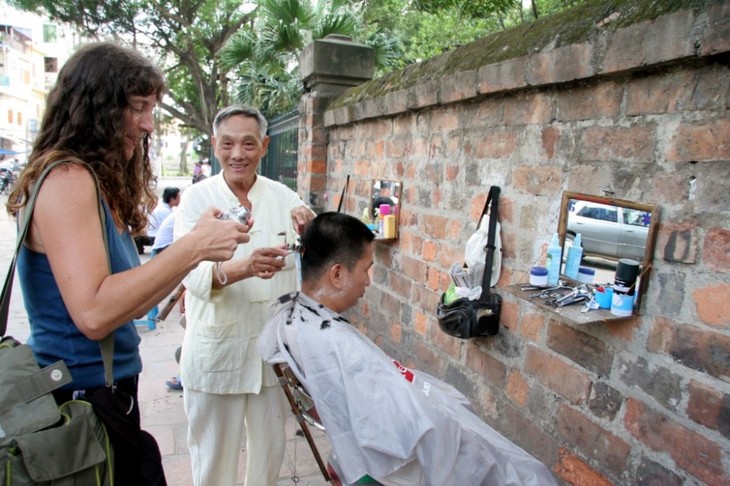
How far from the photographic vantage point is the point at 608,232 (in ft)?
5.65

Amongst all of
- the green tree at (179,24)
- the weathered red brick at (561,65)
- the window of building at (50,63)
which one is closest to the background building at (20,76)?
the window of building at (50,63)

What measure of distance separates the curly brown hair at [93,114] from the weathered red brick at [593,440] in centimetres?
174

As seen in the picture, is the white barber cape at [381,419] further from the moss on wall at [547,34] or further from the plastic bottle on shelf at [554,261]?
the moss on wall at [547,34]

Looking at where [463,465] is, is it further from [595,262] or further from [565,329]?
[595,262]

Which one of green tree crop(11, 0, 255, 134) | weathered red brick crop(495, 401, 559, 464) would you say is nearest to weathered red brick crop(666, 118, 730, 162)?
weathered red brick crop(495, 401, 559, 464)

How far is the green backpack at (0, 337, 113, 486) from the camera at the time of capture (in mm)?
1085

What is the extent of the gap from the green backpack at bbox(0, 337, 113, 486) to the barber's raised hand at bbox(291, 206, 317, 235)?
3.94 ft

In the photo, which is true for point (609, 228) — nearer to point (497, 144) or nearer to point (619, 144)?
point (619, 144)

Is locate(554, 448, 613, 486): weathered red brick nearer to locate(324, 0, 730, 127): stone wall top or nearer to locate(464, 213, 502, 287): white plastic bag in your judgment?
locate(464, 213, 502, 287): white plastic bag

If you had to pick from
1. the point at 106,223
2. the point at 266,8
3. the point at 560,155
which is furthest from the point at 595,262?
the point at 266,8

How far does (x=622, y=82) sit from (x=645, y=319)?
779 millimetres

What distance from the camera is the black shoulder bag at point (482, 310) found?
224cm

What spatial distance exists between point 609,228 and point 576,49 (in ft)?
2.10

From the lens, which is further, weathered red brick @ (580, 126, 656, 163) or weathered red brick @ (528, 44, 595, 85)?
weathered red brick @ (528, 44, 595, 85)
